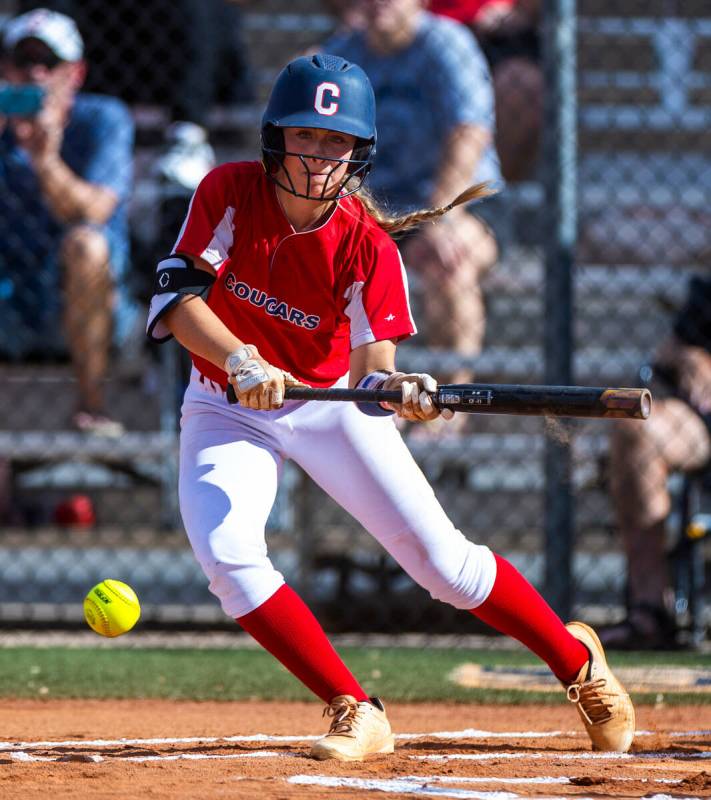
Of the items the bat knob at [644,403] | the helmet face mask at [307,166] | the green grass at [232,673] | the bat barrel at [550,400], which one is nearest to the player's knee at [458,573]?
the bat barrel at [550,400]

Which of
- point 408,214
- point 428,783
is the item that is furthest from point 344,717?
point 408,214

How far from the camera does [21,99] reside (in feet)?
21.7

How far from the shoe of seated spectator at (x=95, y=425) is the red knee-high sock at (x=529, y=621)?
10.4 ft

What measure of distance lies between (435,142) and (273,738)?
365cm

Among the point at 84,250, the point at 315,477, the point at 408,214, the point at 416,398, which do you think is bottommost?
the point at 315,477

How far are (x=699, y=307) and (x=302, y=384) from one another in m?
3.20

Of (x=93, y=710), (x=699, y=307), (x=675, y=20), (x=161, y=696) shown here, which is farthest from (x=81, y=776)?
(x=675, y=20)

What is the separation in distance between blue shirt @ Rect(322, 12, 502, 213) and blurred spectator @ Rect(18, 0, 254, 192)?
999mm

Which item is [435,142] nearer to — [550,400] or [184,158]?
[184,158]

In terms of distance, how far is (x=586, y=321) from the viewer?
7.92 meters

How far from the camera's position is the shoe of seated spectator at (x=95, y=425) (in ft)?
20.7

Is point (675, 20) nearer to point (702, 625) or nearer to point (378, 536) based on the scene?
point (702, 625)

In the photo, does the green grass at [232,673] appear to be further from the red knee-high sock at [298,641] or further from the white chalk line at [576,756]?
the red knee-high sock at [298,641]

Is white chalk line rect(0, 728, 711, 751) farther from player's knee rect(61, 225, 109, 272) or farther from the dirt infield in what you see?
player's knee rect(61, 225, 109, 272)
